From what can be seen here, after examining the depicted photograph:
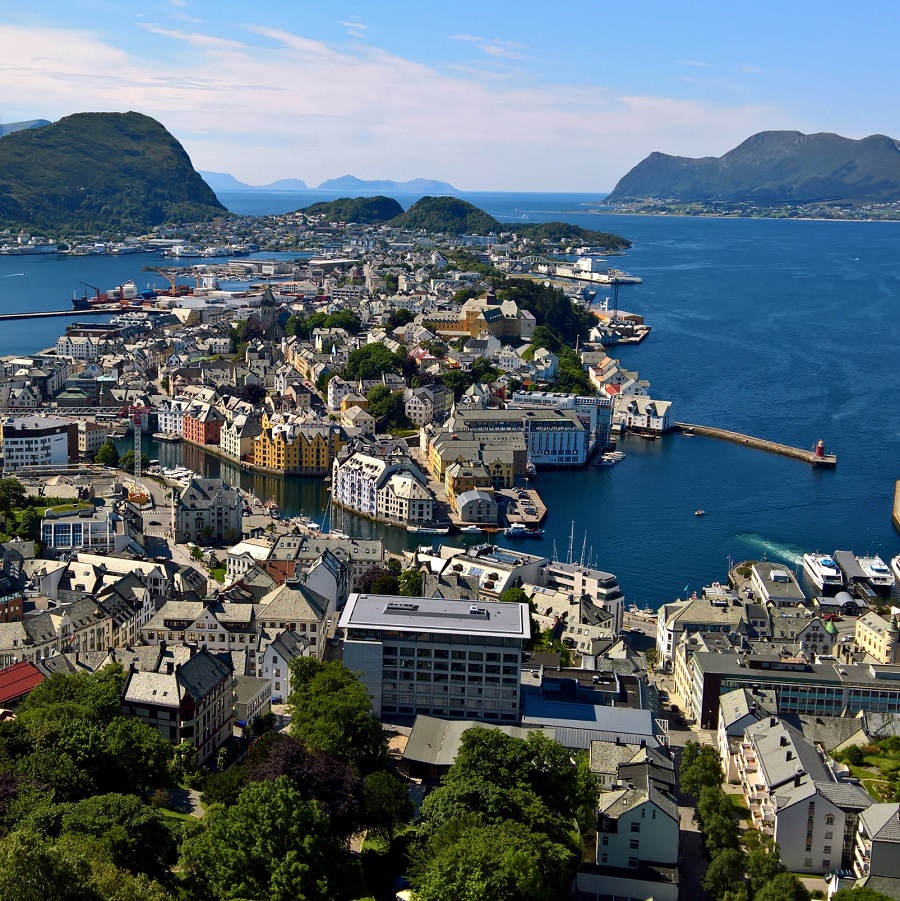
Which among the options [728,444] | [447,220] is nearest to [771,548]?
[728,444]

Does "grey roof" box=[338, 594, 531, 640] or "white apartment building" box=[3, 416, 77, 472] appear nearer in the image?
"grey roof" box=[338, 594, 531, 640]

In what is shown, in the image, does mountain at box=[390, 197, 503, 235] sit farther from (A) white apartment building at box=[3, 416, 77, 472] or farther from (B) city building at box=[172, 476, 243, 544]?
(B) city building at box=[172, 476, 243, 544]

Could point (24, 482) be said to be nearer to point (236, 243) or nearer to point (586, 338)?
point (586, 338)

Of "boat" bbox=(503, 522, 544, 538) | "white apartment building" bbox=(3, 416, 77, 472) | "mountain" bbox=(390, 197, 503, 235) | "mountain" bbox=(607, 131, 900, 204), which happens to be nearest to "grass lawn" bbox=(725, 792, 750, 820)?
"boat" bbox=(503, 522, 544, 538)

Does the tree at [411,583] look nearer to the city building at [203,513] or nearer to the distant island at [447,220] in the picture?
the city building at [203,513]

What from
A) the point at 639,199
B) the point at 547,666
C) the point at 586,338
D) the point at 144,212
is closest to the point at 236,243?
the point at 144,212

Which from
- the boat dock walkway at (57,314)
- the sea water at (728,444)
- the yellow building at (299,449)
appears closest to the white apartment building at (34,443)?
the sea water at (728,444)
